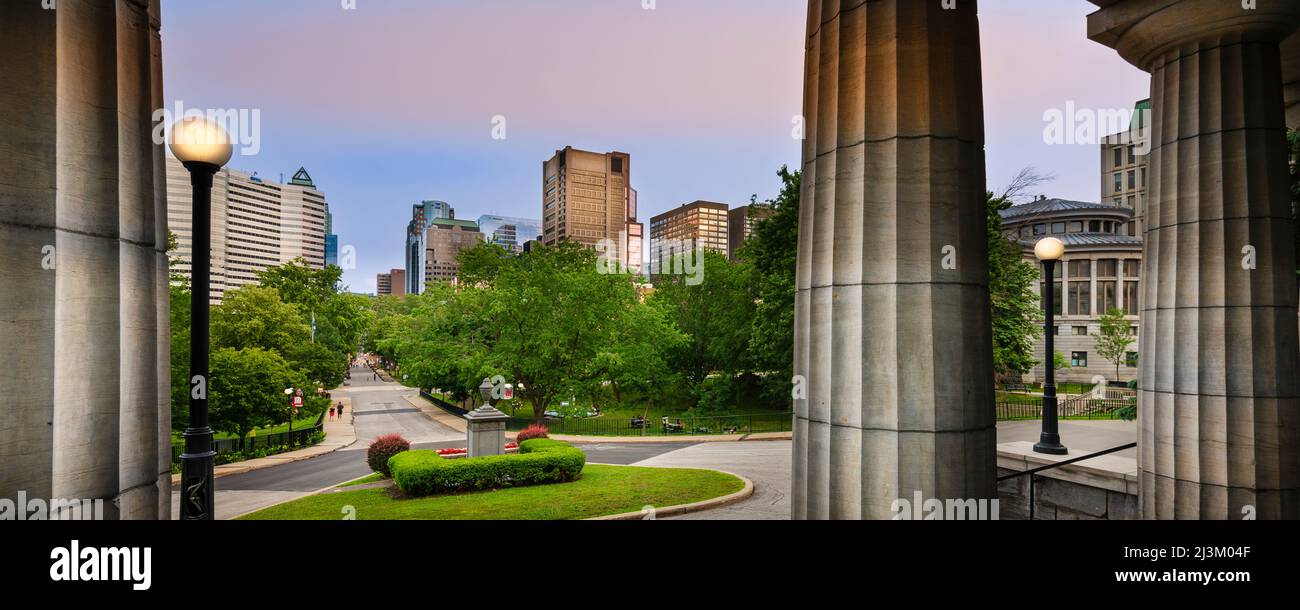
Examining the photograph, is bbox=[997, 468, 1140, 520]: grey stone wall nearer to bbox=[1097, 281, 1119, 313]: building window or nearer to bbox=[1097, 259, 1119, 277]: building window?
bbox=[1097, 281, 1119, 313]: building window

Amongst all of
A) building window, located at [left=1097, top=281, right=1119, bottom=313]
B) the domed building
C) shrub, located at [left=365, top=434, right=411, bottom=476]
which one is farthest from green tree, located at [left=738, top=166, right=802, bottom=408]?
building window, located at [left=1097, top=281, right=1119, bottom=313]

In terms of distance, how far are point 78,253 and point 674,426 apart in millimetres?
27905

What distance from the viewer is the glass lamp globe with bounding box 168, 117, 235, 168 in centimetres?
430

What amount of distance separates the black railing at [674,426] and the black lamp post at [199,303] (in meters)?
25.0

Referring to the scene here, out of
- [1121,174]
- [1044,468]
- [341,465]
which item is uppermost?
[1121,174]

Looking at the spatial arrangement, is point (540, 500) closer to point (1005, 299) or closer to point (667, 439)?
point (667, 439)

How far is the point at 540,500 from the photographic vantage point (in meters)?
13.2

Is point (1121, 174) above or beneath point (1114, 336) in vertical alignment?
above

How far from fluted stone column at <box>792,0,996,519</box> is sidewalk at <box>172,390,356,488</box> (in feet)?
53.9

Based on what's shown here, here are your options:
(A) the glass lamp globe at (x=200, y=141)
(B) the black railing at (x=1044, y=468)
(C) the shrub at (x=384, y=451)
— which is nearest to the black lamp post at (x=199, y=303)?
(A) the glass lamp globe at (x=200, y=141)

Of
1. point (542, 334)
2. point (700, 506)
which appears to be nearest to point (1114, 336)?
point (542, 334)
